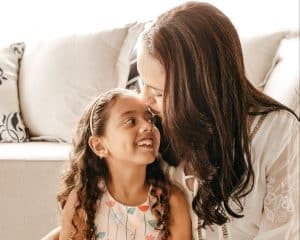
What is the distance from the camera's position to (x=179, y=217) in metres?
1.55

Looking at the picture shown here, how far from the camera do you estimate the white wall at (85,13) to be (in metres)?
2.59

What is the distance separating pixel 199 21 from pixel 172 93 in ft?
0.57

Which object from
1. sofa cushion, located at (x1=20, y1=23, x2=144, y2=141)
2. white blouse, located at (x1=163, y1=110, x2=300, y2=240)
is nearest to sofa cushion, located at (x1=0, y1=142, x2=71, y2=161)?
sofa cushion, located at (x1=20, y1=23, x2=144, y2=141)

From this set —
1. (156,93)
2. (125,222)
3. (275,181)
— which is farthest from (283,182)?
(125,222)

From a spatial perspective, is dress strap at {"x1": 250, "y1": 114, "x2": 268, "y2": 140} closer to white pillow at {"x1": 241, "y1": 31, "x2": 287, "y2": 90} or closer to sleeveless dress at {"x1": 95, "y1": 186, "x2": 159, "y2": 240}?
sleeveless dress at {"x1": 95, "y1": 186, "x2": 159, "y2": 240}

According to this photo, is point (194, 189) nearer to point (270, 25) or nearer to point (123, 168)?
point (123, 168)

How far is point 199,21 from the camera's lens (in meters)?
1.33

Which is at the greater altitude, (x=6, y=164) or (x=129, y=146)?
(x=129, y=146)

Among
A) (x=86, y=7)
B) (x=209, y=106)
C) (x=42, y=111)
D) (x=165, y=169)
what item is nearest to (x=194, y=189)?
(x=165, y=169)

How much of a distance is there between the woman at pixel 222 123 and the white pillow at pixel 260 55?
595 mm

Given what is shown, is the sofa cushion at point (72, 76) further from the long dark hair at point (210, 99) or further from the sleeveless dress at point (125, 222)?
the long dark hair at point (210, 99)

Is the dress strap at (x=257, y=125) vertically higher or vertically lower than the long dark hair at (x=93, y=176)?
higher

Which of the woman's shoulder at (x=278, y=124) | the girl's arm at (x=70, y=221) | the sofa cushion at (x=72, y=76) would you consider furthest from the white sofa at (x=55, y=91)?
the girl's arm at (x=70, y=221)

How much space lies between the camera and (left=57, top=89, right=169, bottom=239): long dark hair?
1.58 metres
